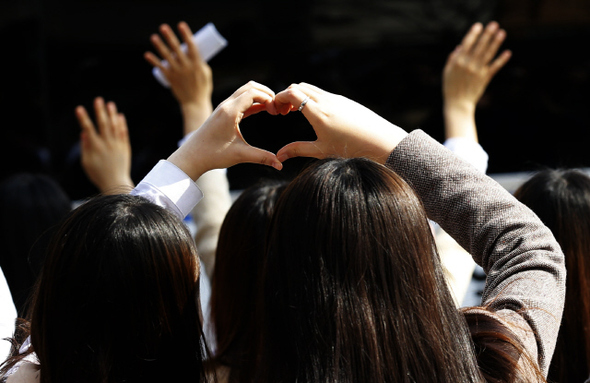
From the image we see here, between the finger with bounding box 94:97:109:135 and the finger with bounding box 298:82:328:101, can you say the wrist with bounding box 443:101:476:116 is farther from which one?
the finger with bounding box 94:97:109:135

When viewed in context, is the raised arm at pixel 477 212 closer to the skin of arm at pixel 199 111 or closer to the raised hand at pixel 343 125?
the raised hand at pixel 343 125

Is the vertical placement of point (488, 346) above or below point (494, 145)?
above

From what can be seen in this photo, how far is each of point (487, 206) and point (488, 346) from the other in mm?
187

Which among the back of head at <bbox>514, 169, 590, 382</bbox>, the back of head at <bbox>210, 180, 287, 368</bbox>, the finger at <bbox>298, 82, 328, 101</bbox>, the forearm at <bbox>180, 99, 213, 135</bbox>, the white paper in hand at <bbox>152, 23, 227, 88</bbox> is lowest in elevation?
the back of head at <bbox>514, 169, 590, 382</bbox>

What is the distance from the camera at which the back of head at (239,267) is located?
4.20 feet

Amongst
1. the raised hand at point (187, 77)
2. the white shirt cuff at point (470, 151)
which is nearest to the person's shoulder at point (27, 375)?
the raised hand at point (187, 77)

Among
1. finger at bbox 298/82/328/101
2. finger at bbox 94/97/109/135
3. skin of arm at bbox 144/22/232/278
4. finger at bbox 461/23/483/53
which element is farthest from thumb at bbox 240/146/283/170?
finger at bbox 94/97/109/135

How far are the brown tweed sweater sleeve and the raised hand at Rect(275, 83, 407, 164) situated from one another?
2cm

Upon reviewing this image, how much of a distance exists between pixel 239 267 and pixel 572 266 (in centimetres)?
68

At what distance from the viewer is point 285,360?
738 mm

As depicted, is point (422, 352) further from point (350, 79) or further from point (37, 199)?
point (350, 79)

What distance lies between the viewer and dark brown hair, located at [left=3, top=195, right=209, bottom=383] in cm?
82

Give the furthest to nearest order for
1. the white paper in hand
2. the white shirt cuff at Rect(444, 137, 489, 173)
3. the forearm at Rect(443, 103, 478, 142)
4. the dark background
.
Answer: the dark background
the white paper in hand
the forearm at Rect(443, 103, 478, 142)
the white shirt cuff at Rect(444, 137, 489, 173)

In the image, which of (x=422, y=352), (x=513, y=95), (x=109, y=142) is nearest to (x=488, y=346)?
(x=422, y=352)
